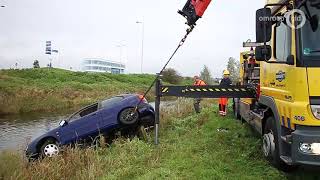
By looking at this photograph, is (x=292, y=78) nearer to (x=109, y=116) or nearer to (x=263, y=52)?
(x=263, y=52)

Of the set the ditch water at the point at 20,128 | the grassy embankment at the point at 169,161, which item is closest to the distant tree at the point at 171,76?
the ditch water at the point at 20,128

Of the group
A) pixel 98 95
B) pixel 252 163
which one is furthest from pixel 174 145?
pixel 98 95

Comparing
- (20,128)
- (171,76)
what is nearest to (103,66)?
(171,76)

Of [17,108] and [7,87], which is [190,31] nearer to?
[17,108]

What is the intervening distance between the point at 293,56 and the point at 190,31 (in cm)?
513

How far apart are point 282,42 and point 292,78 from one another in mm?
866

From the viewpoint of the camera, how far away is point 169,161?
8.79 meters

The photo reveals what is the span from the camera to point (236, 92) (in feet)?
34.4

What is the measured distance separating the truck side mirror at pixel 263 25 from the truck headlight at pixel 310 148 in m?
1.80

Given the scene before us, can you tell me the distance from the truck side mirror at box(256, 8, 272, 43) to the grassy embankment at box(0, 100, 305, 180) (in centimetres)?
249

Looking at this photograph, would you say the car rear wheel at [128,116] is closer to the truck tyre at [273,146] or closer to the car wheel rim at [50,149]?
the car wheel rim at [50,149]

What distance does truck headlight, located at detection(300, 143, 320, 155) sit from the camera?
5.61 meters

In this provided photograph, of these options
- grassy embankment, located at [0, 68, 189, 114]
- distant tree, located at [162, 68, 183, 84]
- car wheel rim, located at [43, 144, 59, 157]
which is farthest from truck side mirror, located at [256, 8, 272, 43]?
distant tree, located at [162, 68, 183, 84]

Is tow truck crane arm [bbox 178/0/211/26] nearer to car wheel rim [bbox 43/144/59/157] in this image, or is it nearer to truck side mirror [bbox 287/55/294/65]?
truck side mirror [bbox 287/55/294/65]
